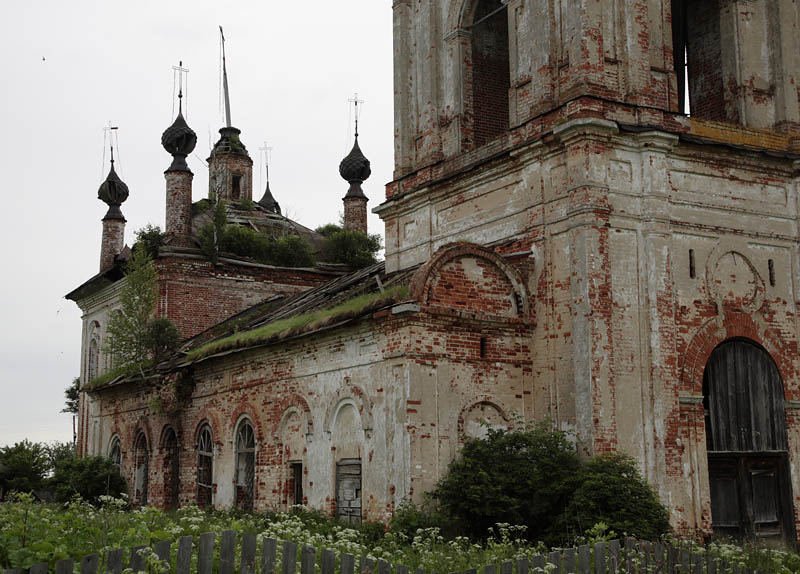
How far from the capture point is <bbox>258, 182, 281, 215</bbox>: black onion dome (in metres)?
33.0

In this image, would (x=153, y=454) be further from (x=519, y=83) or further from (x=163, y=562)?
(x=163, y=562)

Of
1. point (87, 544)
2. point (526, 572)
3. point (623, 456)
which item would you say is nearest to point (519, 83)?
point (623, 456)

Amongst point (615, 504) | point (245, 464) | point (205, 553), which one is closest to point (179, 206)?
point (245, 464)

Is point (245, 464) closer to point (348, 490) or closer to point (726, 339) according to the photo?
point (348, 490)

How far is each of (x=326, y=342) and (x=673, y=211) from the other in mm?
5904

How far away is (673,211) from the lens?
1468cm

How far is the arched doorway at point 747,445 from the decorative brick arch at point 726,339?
5.6 inches

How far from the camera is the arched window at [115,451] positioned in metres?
24.3

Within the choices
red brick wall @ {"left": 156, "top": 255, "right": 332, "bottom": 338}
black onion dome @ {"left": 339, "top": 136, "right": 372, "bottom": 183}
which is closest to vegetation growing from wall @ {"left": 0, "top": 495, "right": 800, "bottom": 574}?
red brick wall @ {"left": 156, "top": 255, "right": 332, "bottom": 338}

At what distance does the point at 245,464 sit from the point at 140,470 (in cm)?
562

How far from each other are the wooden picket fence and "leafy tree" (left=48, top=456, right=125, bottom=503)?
1636cm

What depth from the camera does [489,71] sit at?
18172 millimetres

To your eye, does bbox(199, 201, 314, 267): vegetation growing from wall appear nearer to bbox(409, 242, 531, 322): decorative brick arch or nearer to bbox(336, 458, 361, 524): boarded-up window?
bbox(336, 458, 361, 524): boarded-up window

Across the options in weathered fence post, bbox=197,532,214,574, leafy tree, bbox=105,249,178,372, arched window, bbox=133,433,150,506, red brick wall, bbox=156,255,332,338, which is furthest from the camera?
red brick wall, bbox=156,255,332,338
